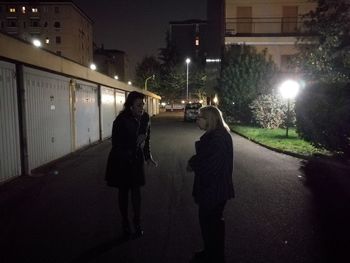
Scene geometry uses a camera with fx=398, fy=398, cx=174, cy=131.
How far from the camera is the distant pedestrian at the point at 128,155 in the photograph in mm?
5238

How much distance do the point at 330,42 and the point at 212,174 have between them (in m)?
17.4

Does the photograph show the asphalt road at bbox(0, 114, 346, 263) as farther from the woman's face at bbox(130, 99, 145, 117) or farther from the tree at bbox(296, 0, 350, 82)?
the tree at bbox(296, 0, 350, 82)

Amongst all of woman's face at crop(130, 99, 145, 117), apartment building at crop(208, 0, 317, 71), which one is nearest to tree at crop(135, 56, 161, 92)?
apartment building at crop(208, 0, 317, 71)

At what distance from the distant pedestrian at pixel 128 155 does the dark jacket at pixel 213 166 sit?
4.21ft

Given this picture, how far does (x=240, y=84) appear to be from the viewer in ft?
95.9

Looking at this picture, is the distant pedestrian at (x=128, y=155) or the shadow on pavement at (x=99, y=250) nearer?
the shadow on pavement at (x=99, y=250)

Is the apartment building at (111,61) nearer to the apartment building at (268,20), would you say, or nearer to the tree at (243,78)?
the apartment building at (268,20)

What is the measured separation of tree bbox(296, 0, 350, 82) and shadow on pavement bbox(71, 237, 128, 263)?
1532 cm

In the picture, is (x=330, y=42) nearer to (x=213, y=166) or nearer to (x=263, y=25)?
(x=263, y=25)

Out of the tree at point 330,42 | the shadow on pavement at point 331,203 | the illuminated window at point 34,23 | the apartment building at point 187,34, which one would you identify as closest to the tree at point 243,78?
the tree at point 330,42

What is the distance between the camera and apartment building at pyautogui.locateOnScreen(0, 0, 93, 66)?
267 feet

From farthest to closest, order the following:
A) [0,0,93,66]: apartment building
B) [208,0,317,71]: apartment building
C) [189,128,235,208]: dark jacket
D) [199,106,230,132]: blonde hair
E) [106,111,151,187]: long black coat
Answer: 1. [0,0,93,66]: apartment building
2. [208,0,317,71]: apartment building
3. [106,111,151,187]: long black coat
4. [199,106,230,132]: blonde hair
5. [189,128,235,208]: dark jacket

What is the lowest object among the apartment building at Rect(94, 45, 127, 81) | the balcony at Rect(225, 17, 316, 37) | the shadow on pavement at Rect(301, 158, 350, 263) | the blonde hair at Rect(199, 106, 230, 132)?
the shadow on pavement at Rect(301, 158, 350, 263)

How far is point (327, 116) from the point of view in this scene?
12484mm
